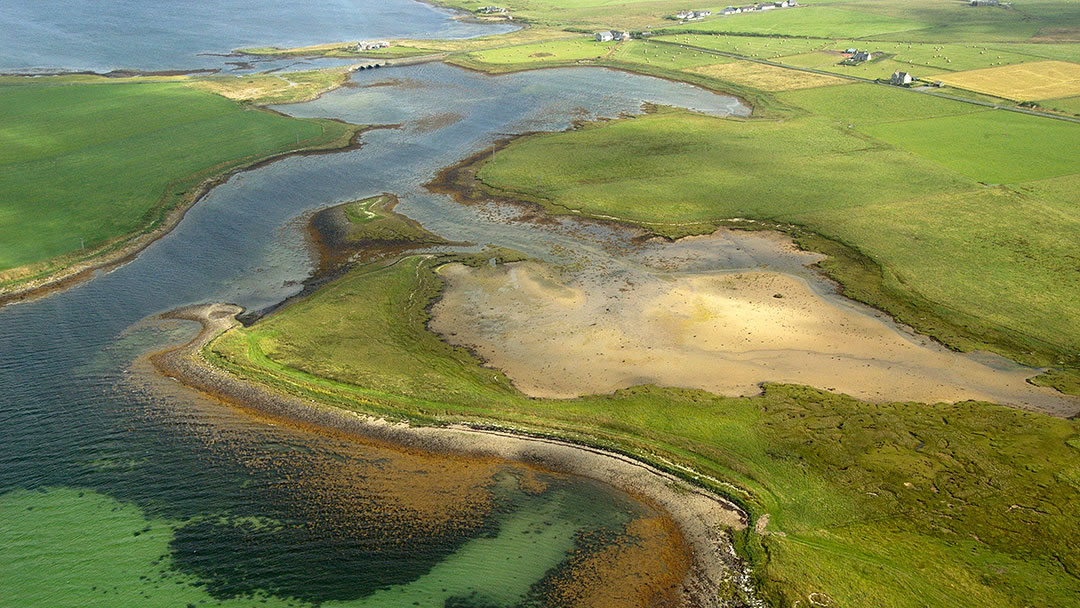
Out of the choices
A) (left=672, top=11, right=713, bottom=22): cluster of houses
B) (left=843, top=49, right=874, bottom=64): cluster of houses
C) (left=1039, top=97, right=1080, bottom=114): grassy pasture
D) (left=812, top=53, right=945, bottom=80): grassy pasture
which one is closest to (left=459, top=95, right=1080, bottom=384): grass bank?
(left=1039, top=97, right=1080, bottom=114): grassy pasture

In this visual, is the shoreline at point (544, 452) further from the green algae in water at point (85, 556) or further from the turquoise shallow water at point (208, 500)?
the green algae in water at point (85, 556)

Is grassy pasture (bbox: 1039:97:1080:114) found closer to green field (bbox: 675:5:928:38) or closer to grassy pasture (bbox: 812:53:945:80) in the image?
grassy pasture (bbox: 812:53:945:80)

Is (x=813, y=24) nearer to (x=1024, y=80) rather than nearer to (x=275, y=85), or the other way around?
(x=1024, y=80)

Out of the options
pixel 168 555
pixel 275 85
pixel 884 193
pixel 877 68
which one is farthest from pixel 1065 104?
pixel 275 85

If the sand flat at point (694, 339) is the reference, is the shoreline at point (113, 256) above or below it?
above

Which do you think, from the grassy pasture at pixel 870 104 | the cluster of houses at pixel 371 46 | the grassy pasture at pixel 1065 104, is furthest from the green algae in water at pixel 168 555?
the cluster of houses at pixel 371 46

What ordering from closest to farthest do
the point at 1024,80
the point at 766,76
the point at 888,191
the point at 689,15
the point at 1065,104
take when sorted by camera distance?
the point at 888,191
the point at 1065,104
the point at 1024,80
the point at 766,76
the point at 689,15

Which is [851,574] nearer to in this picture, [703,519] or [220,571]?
[703,519]
